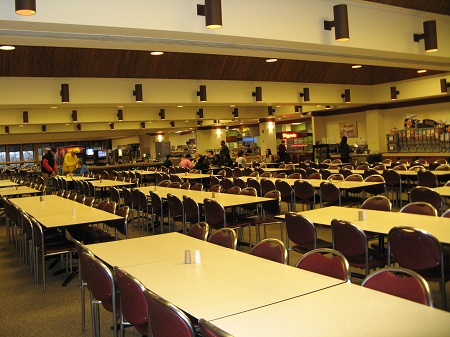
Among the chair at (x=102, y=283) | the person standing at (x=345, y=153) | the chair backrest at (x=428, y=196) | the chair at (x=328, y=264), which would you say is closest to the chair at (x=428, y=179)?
the chair backrest at (x=428, y=196)

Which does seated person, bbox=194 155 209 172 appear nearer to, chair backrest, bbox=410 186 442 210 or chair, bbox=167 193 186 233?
chair, bbox=167 193 186 233

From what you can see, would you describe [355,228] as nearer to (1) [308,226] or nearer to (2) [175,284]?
(1) [308,226]

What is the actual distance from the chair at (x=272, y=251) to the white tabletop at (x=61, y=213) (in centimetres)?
234

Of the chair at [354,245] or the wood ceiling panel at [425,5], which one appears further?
the wood ceiling panel at [425,5]

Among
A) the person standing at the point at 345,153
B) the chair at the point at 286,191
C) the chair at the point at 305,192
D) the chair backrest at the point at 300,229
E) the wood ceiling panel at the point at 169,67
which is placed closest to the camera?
the chair backrest at the point at 300,229

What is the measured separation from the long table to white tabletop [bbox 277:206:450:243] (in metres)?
1.26

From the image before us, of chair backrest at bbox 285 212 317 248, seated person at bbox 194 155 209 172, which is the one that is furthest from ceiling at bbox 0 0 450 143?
chair backrest at bbox 285 212 317 248

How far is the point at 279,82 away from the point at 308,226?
904 centimetres

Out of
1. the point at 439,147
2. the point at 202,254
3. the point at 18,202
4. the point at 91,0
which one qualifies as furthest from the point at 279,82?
the point at 202,254

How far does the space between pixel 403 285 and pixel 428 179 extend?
6.21 metres

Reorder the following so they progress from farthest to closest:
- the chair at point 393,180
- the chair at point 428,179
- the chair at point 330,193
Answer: the chair at point 393,180 → the chair at point 428,179 → the chair at point 330,193

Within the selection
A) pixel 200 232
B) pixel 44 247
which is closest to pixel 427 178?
pixel 200 232

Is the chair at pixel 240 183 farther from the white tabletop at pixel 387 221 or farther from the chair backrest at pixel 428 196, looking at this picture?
the white tabletop at pixel 387 221

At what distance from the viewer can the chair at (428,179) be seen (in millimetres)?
8109
